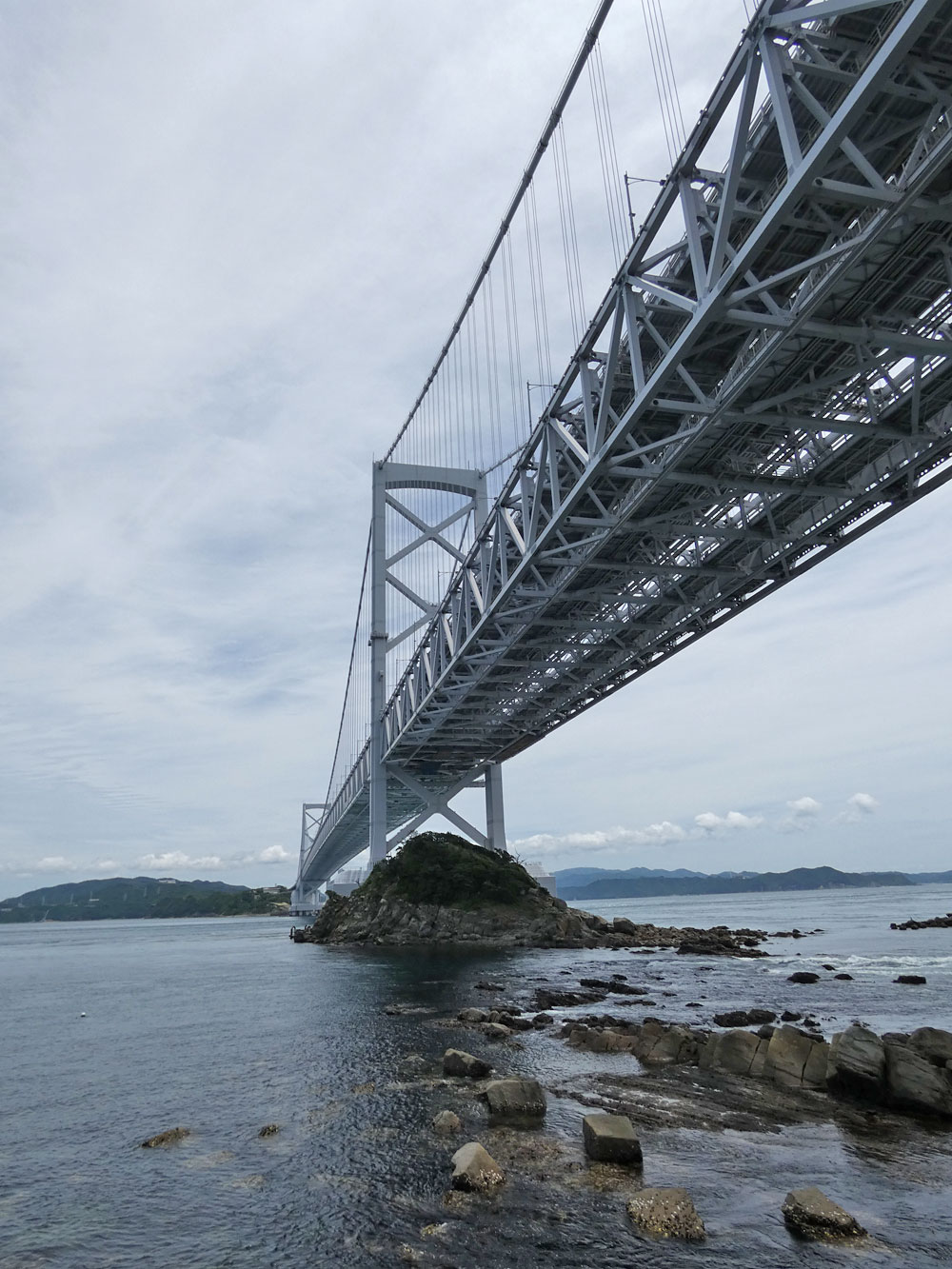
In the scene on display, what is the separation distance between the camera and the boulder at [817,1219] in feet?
25.1

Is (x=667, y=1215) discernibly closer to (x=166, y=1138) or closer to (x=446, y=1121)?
(x=446, y=1121)

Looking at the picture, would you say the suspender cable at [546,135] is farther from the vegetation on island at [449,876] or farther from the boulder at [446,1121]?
the vegetation on island at [449,876]

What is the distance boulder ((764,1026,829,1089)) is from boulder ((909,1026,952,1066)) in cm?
134

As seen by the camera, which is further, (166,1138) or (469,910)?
(469,910)

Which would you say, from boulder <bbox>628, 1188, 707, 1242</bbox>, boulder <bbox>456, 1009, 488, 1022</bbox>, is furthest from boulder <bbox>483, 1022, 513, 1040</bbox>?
boulder <bbox>628, 1188, 707, 1242</bbox>

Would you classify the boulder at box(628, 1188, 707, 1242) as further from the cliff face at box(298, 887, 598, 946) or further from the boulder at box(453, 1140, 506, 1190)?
the cliff face at box(298, 887, 598, 946)

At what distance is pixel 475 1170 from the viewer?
9.04 metres

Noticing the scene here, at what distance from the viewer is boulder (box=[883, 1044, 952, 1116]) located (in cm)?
1109

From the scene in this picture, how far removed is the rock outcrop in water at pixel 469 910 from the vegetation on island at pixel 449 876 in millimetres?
54

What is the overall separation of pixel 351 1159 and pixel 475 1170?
2013mm

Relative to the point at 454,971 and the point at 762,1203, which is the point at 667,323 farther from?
the point at 454,971

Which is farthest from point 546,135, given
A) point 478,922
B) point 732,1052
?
point 478,922

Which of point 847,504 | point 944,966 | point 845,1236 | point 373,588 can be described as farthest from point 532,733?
point 845,1236

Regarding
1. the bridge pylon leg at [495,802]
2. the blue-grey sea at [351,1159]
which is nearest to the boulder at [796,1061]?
the blue-grey sea at [351,1159]
